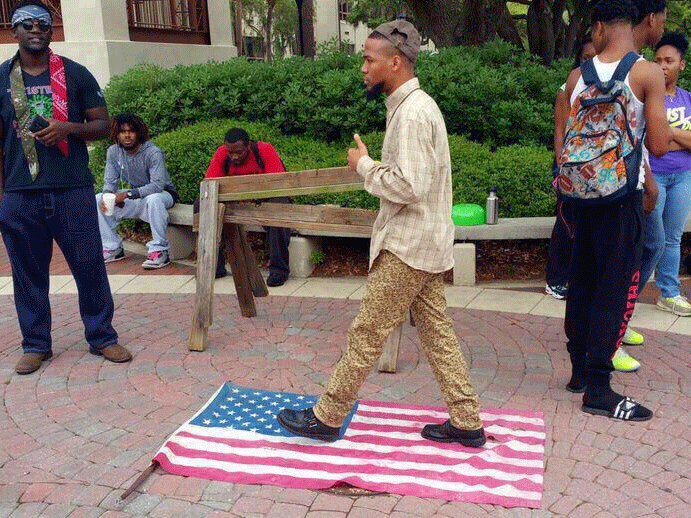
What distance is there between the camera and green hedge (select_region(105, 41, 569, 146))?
338 inches

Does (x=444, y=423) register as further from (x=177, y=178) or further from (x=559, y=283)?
(x=177, y=178)

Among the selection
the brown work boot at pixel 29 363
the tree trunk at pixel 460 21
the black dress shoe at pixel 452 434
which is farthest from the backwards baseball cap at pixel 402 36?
the tree trunk at pixel 460 21

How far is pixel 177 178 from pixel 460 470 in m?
5.35

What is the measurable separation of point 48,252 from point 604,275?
3.32 m

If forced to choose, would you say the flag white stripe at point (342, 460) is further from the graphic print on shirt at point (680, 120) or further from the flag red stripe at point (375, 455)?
the graphic print on shirt at point (680, 120)

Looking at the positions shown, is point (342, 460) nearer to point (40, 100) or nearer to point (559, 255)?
point (40, 100)

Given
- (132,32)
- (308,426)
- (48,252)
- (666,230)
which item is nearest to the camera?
(308,426)

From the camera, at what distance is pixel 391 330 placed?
11.6ft

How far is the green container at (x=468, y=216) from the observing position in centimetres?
647

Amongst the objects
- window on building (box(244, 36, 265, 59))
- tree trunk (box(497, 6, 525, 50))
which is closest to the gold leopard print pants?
tree trunk (box(497, 6, 525, 50))

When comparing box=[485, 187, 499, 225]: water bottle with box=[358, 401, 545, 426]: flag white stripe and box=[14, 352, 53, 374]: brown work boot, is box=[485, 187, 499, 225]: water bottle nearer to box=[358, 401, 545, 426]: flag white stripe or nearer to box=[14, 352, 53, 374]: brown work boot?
box=[358, 401, 545, 426]: flag white stripe

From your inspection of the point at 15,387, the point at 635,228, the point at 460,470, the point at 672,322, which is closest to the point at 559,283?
the point at 672,322

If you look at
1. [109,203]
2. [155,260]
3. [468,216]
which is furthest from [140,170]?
[468,216]

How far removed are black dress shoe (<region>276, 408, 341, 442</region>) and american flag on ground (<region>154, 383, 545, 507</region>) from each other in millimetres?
53
